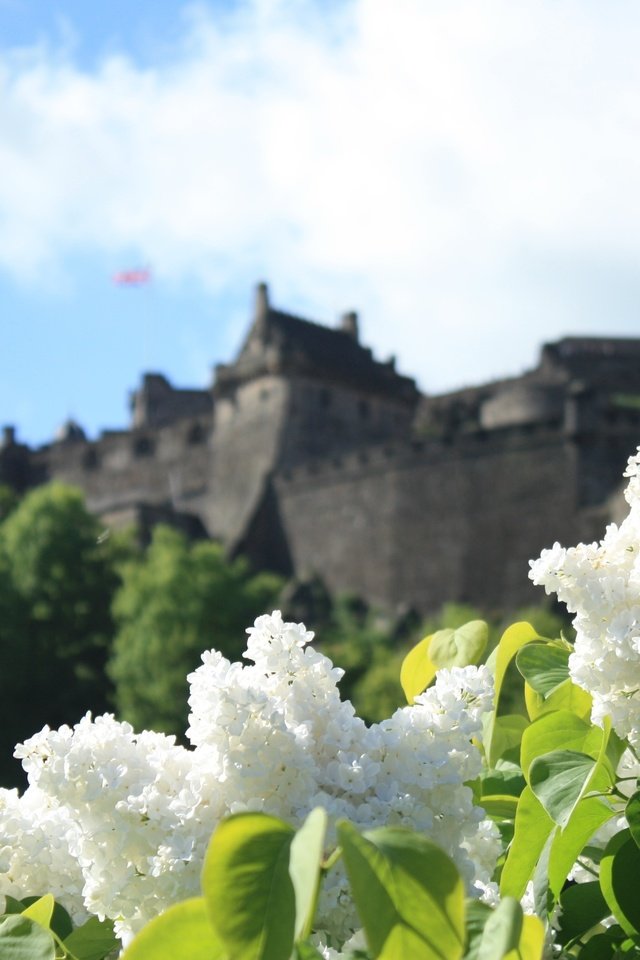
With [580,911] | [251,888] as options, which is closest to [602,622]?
[580,911]

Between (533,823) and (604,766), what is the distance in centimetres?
14

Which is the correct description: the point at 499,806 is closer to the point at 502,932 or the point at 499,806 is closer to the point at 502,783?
the point at 502,783

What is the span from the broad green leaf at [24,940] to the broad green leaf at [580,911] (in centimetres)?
88

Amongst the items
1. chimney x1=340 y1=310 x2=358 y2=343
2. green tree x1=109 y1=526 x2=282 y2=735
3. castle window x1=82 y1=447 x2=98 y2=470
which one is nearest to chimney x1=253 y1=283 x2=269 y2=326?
chimney x1=340 y1=310 x2=358 y2=343

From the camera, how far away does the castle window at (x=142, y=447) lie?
6006 centimetres

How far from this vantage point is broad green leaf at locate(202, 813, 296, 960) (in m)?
2.12

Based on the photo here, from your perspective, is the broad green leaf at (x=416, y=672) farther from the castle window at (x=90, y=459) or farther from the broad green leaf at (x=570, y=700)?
the castle window at (x=90, y=459)

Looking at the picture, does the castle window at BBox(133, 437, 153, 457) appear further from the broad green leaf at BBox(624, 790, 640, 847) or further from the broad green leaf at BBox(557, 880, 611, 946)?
the broad green leaf at BBox(624, 790, 640, 847)

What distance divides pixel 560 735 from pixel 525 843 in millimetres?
179

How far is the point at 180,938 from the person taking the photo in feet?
7.31

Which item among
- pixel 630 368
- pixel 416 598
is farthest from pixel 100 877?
pixel 630 368

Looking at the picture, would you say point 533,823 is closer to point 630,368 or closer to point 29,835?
point 29,835

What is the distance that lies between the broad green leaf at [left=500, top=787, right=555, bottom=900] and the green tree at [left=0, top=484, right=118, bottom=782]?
39.8 metres

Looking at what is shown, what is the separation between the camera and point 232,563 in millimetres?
50688
